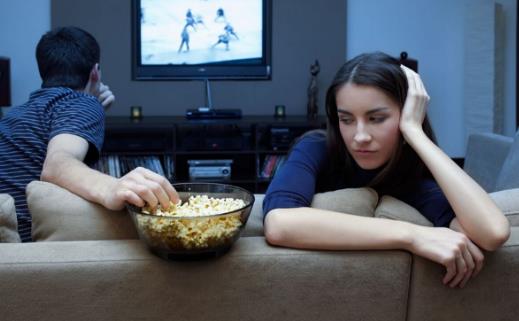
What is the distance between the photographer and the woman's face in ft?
4.39

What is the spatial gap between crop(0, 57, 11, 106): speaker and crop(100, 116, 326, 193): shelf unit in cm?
70

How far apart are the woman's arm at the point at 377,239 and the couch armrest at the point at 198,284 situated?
0.02m

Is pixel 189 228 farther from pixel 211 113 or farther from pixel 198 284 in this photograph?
pixel 211 113

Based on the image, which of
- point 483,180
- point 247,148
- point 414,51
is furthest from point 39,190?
point 414,51

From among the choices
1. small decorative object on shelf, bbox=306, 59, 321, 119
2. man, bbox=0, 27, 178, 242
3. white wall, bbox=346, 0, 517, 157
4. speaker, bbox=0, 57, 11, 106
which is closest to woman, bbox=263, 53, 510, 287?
man, bbox=0, 27, 178, 242

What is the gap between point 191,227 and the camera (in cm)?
96

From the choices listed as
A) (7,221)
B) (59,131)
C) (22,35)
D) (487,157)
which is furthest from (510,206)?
(22,35)

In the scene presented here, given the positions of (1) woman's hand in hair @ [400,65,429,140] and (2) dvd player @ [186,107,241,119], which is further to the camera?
(2) dvd player @ [186,107,241,119]

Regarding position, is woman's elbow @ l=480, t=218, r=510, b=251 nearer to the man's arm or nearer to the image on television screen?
the man's arm

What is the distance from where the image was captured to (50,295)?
0.98 metres

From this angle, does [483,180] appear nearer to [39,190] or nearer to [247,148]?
[247,148]

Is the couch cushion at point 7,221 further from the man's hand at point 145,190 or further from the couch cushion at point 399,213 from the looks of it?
the couch cushion at point 399,213

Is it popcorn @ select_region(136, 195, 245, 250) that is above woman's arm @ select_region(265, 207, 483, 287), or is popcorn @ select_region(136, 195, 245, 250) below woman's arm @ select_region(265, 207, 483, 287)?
above

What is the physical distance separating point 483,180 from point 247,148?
194 centimetres
